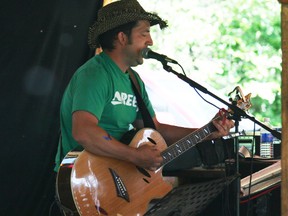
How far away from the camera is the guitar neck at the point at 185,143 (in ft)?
13.9

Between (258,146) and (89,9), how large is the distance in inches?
67.5

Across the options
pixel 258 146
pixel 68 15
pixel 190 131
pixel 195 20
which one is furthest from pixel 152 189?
pixel 195 20

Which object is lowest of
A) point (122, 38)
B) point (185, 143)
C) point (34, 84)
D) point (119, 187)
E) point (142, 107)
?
point (119, 187)

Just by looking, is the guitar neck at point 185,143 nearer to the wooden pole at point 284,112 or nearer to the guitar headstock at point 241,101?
the guitar headstock at point 241,101

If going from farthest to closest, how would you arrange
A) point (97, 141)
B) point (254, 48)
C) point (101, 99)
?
point (254, 48) < point (101, 99) < point (97, 141)

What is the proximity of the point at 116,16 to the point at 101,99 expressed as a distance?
67 centimetres

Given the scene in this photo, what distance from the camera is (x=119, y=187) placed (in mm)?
3971

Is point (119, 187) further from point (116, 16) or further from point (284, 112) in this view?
point (284, 112)

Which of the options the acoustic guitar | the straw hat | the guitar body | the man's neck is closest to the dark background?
the straw hat

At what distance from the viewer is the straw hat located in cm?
442

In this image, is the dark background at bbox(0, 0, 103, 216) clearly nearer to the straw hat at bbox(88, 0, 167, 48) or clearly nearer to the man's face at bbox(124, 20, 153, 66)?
the straw hat at bbox(88, 0, 167, 48)

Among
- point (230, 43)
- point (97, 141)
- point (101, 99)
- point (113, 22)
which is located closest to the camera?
point (97, 141)

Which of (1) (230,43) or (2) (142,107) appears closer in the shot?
(2) (142,107)

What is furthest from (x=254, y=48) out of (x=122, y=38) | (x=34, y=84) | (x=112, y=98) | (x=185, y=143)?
(x=112, y=98)
